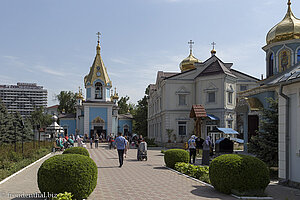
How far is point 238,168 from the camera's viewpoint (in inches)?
363

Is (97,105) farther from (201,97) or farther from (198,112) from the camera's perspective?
(198,112)

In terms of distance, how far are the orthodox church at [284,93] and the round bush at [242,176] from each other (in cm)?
193

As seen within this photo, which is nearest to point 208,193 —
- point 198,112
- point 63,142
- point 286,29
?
point 198,112

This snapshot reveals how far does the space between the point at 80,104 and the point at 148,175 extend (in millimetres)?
49465

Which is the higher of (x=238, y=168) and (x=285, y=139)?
(x=285, y=139)

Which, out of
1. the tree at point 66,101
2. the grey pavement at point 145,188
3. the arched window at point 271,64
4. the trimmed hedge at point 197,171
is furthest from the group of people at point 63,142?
the tree at point 66,101

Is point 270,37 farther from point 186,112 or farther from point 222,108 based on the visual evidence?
point 186,112

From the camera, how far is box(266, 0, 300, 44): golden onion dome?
2380 cm

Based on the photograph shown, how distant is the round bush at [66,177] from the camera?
808 centimetres

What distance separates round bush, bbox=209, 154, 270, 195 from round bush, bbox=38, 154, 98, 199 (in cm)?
369

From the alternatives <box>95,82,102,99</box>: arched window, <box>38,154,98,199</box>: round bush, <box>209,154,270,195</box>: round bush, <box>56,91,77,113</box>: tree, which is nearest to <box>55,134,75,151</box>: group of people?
<box>38,154,98,199</box>: round bush

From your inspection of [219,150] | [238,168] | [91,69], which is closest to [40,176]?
[238,168]

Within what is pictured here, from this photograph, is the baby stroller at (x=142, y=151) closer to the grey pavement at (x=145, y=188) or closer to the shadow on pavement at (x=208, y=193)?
the grey pavement at (x=145, y=188)

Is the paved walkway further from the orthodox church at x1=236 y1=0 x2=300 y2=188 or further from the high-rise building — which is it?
the high-rise building
